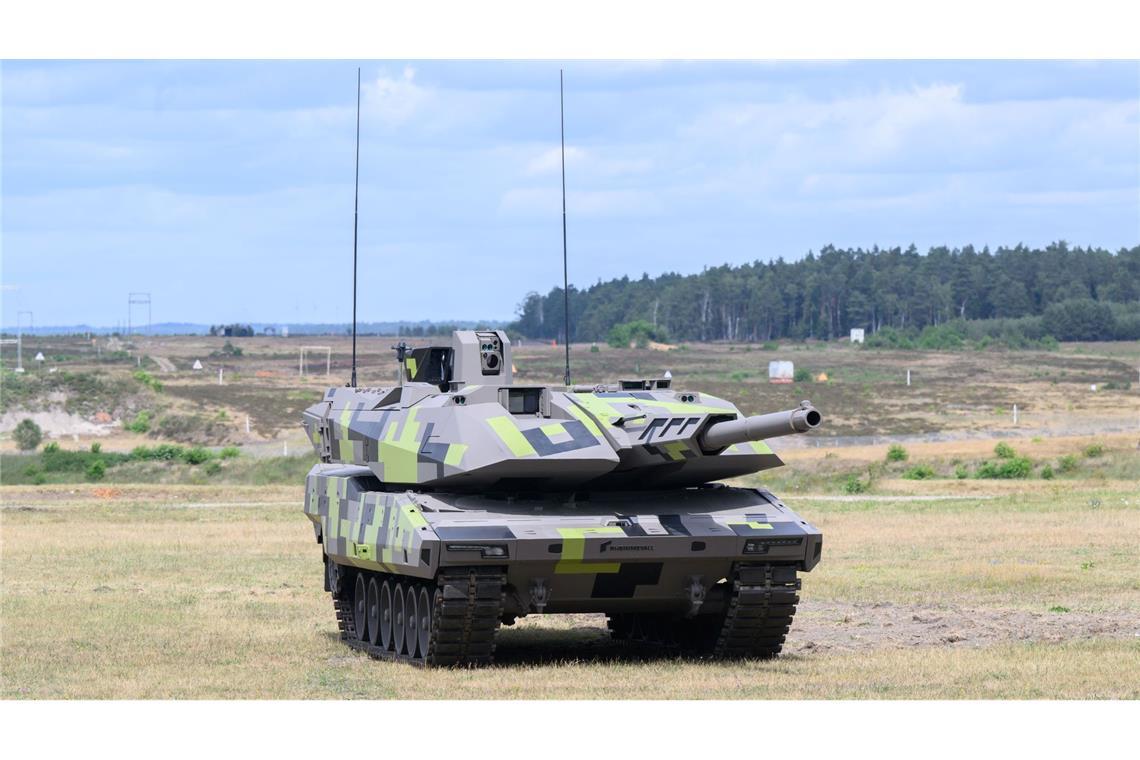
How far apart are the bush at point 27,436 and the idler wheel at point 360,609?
61.5 metres

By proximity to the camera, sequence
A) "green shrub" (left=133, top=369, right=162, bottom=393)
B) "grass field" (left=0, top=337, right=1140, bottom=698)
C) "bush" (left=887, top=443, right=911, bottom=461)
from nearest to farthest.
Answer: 1. "grass field" (left=0, top=337, right=1140, bottom=698)
2. "bush" (left=887, top=443, right=911, bottom=461)
3. "green shrub" (left=133, top=369, right=162, bottom=393)

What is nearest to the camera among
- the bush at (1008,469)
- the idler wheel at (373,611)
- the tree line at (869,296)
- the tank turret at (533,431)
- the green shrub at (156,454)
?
the tank turret at (533,431)

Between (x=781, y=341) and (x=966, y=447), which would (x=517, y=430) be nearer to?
(x=966, y=447)

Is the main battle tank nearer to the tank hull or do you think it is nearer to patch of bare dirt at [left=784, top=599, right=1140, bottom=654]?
the tank hull

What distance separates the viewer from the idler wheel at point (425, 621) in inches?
796

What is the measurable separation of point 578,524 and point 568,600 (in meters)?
1.00

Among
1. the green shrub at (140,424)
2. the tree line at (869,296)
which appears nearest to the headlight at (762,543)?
the green shrub at (140,424)

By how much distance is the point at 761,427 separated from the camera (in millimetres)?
18531

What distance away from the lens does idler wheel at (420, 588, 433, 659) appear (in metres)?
20.2

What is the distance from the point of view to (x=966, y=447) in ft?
220

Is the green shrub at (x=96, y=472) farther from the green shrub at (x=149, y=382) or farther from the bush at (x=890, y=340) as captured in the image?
the bush at (x=890, y=340)

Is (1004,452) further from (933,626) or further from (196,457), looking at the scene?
(933,626)

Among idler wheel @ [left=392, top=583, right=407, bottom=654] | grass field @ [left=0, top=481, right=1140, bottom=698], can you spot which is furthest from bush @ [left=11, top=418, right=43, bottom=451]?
idler wheel @ [left=392, top=583, right=407, bottom=654]

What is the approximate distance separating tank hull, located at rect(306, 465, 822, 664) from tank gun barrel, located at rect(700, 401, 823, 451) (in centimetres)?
114
